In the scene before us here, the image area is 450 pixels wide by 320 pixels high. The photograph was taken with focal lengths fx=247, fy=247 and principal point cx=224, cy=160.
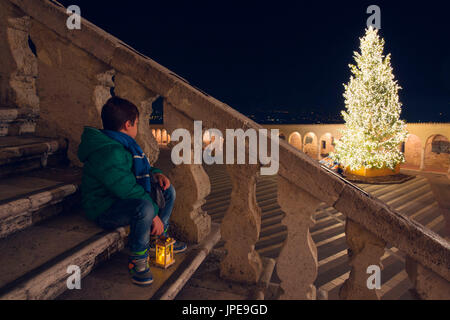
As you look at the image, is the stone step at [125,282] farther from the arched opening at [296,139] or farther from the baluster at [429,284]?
the arched opening at [296,139]

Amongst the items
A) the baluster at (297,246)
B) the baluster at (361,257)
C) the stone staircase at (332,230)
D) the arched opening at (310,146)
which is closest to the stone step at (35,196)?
the stone staircase at (332,230)

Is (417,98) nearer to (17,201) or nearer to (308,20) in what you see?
(308,20)

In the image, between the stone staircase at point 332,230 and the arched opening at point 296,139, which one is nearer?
the stone staircase at point 332,230

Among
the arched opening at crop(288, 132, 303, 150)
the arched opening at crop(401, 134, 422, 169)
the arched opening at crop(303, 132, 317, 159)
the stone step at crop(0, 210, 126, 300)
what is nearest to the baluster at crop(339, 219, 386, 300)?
the stone step at crop(0, 210, 126, 300)

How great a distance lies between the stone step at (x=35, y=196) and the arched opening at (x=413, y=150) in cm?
2363

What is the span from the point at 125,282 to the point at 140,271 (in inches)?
4.6

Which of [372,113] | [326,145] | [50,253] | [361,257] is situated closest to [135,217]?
[50,253]

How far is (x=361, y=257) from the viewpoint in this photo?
1.55m

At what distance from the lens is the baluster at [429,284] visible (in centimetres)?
147

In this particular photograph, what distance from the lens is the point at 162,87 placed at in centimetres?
188

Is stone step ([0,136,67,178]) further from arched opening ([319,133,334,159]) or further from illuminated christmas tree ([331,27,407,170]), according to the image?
arched opening ([319,133,334,159])

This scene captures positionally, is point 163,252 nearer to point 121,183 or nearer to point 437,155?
point 121,183

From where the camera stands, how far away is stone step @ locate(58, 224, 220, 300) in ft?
4.76

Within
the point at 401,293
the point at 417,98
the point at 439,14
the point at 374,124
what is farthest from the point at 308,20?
the point at 401,293
